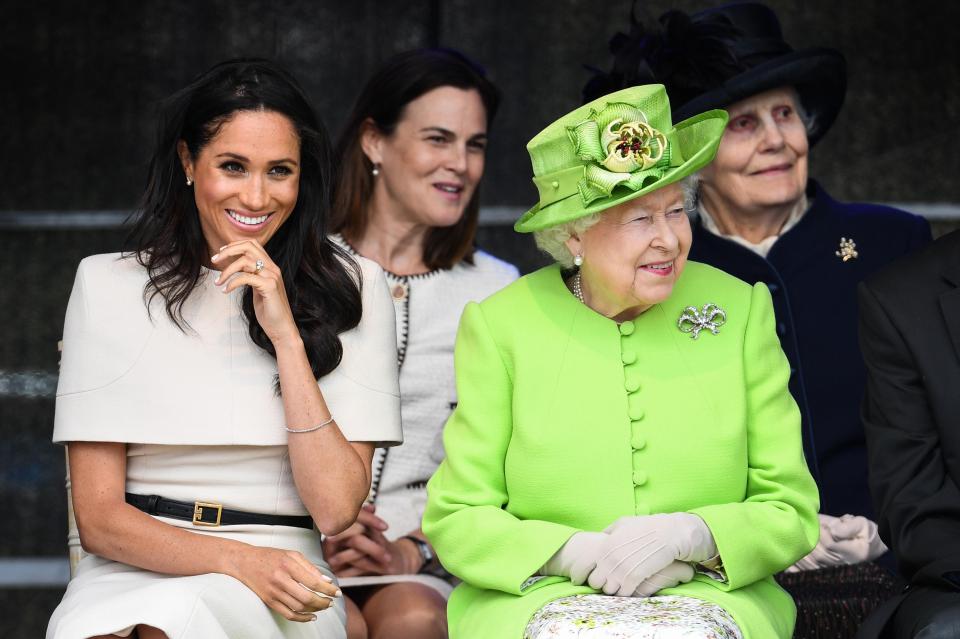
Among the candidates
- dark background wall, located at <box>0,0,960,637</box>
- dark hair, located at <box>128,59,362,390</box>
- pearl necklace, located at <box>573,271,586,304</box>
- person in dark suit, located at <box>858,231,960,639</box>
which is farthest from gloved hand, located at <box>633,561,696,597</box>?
dark background wall, located at <box>0,0,960,637</box>

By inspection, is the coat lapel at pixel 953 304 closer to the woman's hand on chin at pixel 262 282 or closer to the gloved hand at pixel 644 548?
the gloved hand at pixel 644 548

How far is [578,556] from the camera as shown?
3400 mm

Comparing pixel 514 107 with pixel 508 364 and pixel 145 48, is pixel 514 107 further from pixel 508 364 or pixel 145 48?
pixel 508 364

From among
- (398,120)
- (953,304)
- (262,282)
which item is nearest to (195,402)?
(262,282)

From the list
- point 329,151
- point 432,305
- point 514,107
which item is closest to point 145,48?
point 514,107

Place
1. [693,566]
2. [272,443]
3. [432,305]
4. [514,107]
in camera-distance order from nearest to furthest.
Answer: [693,566] < [272,443] < [432,305] < [514,107]

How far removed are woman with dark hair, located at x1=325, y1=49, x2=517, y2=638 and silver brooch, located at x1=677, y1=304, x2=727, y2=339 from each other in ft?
3.86

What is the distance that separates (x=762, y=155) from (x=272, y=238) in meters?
1.48

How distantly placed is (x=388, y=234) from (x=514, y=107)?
3.13 ft

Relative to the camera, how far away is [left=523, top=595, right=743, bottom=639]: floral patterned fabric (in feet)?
10.1

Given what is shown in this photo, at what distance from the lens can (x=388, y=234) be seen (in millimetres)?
4949

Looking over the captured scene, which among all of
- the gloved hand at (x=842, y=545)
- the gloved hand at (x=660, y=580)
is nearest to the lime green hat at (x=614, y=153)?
the gloved hand at (x=660, y=580)

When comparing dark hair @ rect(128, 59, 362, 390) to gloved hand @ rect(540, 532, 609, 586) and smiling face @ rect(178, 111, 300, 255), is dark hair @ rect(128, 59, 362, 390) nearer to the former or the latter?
smiling face @ rect(178, 111, 300, 255)

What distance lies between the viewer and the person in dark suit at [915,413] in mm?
3471
